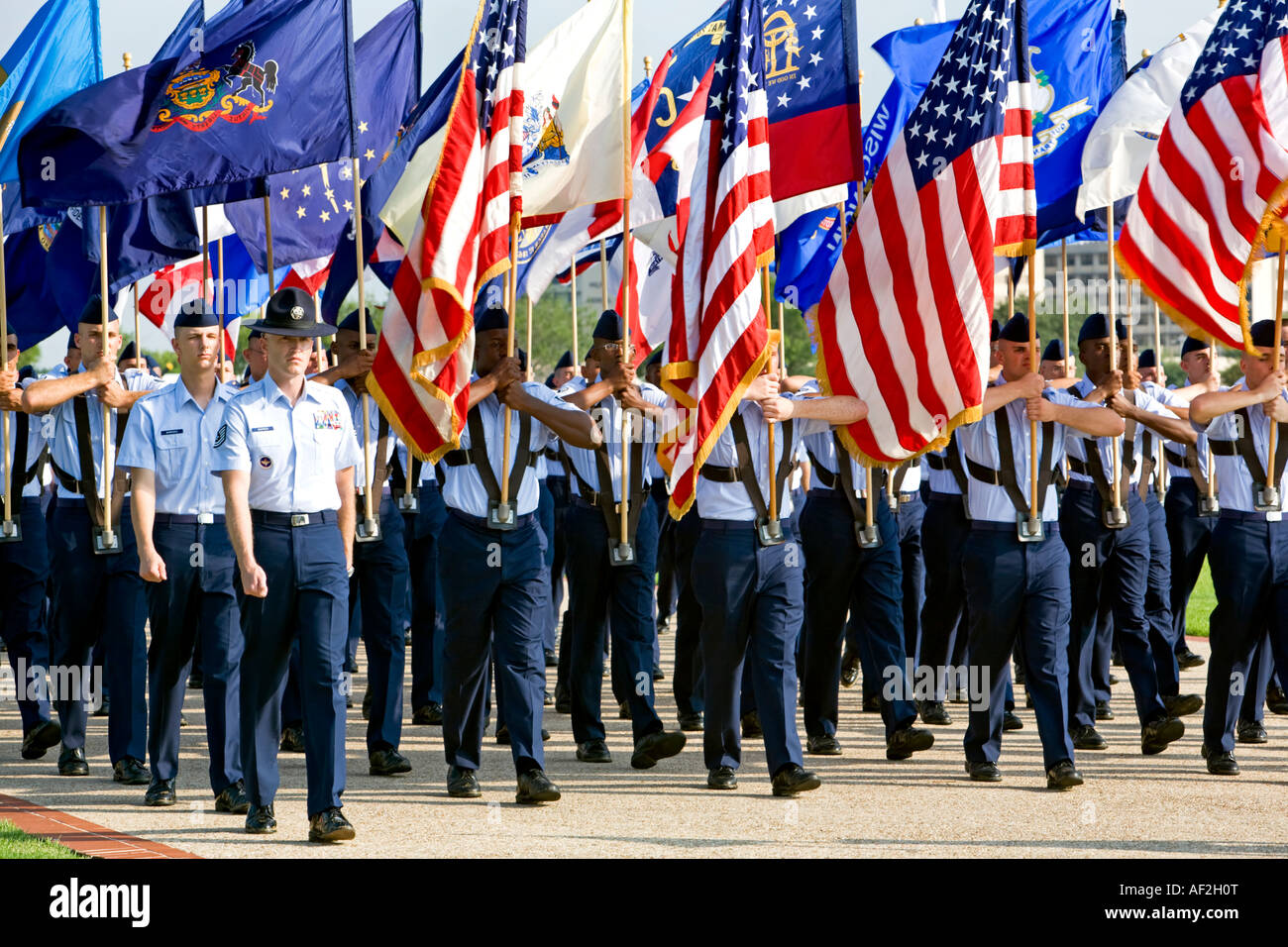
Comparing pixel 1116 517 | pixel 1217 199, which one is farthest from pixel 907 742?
pixel 1217 199

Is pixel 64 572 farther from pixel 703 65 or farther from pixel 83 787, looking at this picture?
pixel 703 65

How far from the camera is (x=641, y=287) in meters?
13.1

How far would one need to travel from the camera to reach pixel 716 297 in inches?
333

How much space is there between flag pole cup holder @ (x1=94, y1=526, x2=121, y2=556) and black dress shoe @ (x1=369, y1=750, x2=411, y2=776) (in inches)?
70.4

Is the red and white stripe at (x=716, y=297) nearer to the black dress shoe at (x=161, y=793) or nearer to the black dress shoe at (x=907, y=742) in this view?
the black dress shoe at (x=907, y=742)

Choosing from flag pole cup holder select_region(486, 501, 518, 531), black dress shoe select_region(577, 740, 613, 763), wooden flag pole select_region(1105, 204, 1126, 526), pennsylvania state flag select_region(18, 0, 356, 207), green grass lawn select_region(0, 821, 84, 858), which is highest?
pennsylvania state flag select_region(18, 0, 356, 207)

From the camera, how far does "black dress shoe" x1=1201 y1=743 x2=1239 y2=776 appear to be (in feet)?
29.7

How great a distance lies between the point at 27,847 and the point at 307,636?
4.61 feet

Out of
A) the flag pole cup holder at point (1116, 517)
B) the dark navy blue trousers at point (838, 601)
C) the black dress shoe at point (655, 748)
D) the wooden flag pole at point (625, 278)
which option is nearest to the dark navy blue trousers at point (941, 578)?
the dark navy blue trousers at point (838, 601)

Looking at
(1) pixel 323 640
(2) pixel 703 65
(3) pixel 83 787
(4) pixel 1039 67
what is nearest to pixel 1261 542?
(4) pixel 1039 67

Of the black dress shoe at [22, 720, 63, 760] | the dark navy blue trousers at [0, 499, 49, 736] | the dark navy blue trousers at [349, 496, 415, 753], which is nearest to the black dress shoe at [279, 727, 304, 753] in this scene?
the dark navy blue trousers at [349, 496, 415, 753]

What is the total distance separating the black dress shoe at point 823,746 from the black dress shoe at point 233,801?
345 cm

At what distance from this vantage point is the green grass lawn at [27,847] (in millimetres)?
6559

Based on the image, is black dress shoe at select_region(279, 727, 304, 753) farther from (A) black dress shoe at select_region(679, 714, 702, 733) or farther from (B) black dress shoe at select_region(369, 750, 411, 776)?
(A) black dress shoe at select_region(679, 714, 702, 733)
